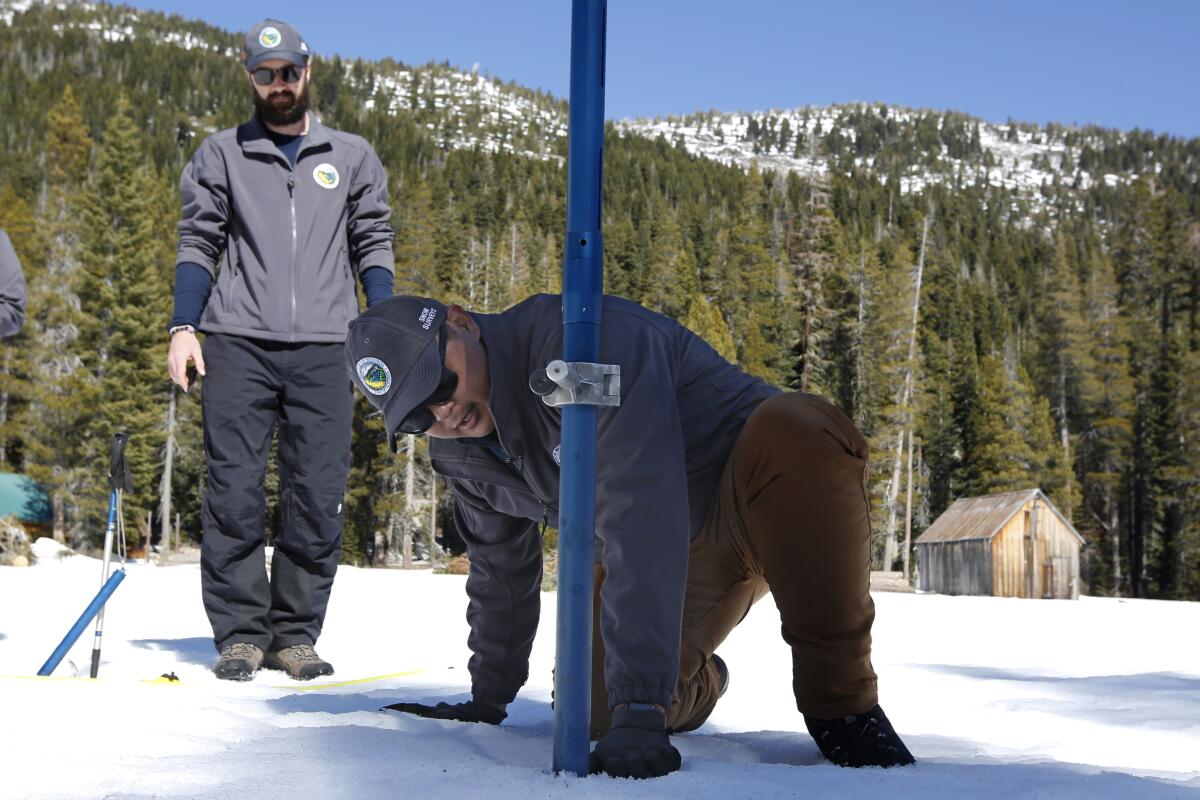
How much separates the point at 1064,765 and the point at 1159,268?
218 ft

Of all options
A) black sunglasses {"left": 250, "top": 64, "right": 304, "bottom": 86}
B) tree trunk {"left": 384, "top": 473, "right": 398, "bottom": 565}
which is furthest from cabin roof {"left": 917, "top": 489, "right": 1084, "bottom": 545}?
black sunglasses {"left": 250, "top": 64, "right": 304, "bottom": 86}

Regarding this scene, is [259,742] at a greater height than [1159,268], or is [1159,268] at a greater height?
[1159,268]

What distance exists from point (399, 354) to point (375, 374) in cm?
8

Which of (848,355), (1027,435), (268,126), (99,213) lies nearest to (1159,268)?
(1027,435)

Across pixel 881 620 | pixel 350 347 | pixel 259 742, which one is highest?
pixel 350 347

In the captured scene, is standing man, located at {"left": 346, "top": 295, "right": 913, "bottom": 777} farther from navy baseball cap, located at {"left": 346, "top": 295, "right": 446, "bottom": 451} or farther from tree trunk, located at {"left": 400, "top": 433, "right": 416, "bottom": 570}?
tree trunk, located at {"left": 400, "top": 433, "right": 416, "bottom": 570}

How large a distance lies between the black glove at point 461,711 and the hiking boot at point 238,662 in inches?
45.8

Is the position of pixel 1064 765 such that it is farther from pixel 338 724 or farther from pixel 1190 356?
pixel 1190 356

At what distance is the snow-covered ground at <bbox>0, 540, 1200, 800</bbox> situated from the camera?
1652 millimetres

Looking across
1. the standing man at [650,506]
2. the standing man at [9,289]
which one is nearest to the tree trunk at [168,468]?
the standing man at [9,289]

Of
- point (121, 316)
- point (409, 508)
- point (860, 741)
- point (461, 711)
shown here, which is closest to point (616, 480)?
point (860, 741)

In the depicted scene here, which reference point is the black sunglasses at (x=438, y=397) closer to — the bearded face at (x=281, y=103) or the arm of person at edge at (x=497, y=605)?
the arm of person at edge at (x=497, y=605)

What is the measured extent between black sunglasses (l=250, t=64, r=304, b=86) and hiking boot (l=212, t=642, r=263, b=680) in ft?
7.17

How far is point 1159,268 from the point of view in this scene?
59812 mm
